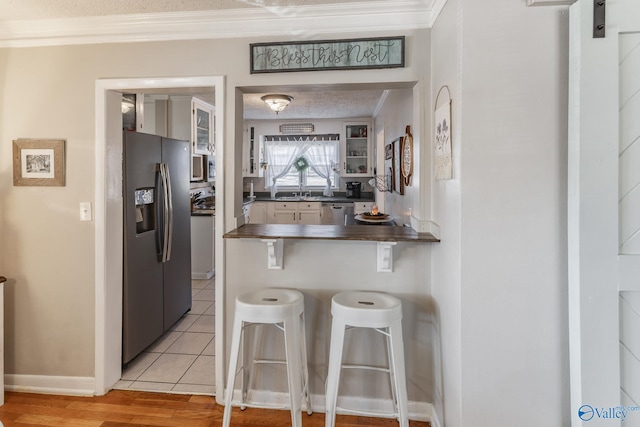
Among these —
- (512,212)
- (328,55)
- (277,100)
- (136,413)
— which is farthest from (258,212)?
(512,212)

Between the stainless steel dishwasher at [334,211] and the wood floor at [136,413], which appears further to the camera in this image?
the stainless steel dishwasher at [334,211]

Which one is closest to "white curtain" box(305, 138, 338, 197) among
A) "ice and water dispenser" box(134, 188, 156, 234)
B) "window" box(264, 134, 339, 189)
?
"window" box(264, 134, 339, 189)

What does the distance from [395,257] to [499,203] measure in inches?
28.5

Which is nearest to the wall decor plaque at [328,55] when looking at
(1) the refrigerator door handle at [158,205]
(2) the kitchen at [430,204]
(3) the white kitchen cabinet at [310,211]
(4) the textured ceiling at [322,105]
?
(2) the kitchen at [430,204]

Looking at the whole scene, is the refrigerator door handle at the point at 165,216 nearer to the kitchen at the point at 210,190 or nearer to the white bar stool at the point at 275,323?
the kitchen at the point at 210,190

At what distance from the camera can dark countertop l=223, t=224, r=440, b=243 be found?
1.82 m

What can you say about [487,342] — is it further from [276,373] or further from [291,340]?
[276,373]

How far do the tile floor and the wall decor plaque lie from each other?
2084 mm

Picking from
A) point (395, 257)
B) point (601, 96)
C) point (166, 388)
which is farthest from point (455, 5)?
point (166, 388)

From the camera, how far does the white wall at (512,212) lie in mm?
1407

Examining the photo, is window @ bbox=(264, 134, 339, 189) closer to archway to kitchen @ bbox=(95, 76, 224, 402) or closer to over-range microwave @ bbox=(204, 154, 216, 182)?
over-range microwave @ bbox=(204, 154, 216, 182)

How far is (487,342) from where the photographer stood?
4.80ft

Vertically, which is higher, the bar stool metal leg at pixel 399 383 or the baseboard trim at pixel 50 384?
the bar stool metal leg at pixel 399 383

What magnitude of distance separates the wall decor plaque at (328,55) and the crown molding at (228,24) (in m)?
0.07
